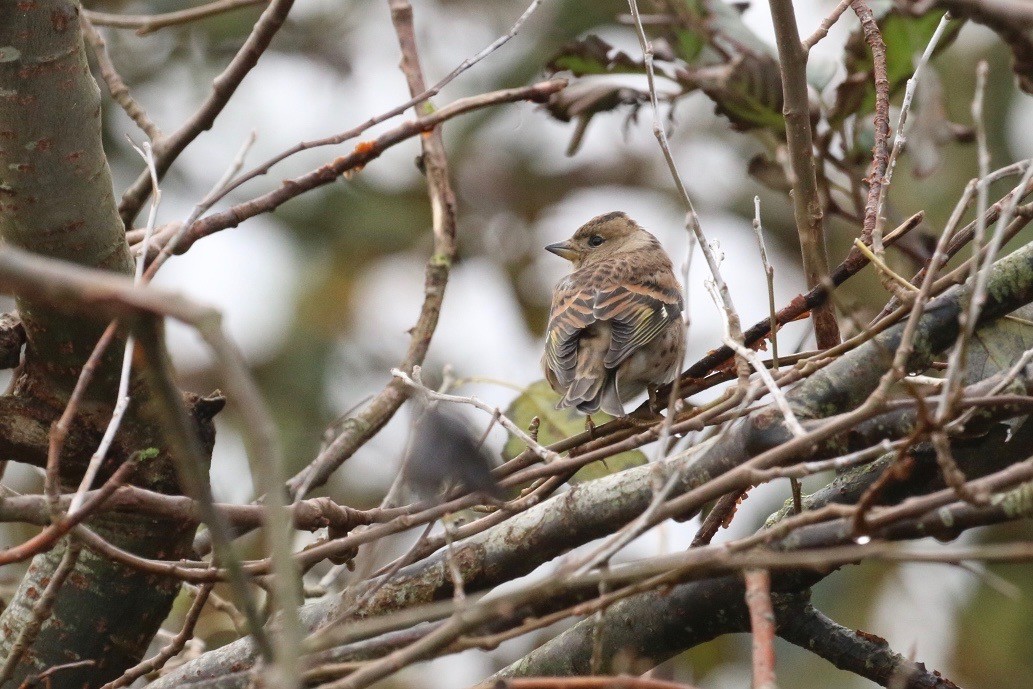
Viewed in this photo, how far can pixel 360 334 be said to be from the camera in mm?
9148

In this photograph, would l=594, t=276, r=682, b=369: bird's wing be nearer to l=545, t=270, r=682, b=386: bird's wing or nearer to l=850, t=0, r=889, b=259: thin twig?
l=545, t=270, r=682, b=386: bird's wing

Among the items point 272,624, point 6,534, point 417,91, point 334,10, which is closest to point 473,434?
point 272,624

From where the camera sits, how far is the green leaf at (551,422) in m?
4.18

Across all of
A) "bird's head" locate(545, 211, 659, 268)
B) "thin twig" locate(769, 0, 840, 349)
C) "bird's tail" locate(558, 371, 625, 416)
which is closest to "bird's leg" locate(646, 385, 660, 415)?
"bird's tail" locate(558, 371, 625, 416)

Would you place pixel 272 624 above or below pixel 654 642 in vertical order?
above

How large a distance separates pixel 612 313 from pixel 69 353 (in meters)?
2.66

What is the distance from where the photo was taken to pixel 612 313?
5281 mm

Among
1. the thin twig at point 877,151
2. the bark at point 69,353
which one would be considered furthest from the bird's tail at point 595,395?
the bark at point 69,353

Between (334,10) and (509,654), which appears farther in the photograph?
(334,10)

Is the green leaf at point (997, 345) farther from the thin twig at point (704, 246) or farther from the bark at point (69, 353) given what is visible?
the bark at point (69, 353)

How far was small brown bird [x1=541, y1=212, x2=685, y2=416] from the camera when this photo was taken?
482cm

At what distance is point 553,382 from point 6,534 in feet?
14.7

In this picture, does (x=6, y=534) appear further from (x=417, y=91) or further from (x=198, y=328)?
(x=198, y=328)

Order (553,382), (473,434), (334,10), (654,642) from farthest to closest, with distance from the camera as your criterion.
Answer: (334,10), (553,382), (654,642), (473,434)
